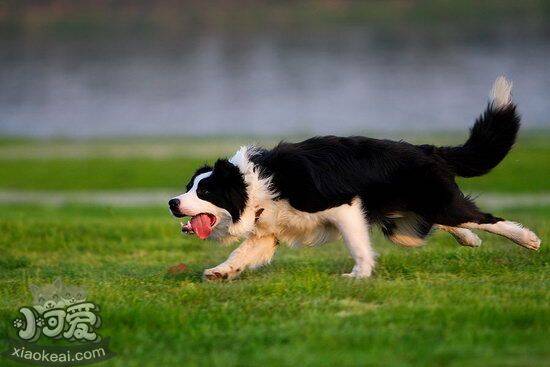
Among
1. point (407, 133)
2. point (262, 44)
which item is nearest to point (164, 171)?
point (407, 133)

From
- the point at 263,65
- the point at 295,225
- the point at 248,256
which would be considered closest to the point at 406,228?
the point at 295,225

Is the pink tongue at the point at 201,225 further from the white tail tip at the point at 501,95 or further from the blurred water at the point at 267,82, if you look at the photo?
the blurred water at the point at 267,82

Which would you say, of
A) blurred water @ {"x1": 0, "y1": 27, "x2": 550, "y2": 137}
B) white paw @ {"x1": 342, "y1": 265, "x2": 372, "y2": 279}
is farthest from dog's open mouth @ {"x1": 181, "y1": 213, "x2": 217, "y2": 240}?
blurred water @ {"x1": 0, "y1": 27, "x2": 550, "y2": 137}

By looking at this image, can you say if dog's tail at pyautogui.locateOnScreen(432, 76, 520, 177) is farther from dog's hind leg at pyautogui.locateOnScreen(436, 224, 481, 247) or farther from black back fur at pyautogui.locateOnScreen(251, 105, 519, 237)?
dog's hind leg at pyautogui.locateOnScreen(436, 224, 481, 247)

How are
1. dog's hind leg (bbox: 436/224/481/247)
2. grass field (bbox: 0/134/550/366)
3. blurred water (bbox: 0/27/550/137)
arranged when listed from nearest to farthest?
grass field (bbox: 0/134/550/366)
dog's hind leg (bbox: 436/224/481/247)
blurred water (bbox: 0/27/550/137)

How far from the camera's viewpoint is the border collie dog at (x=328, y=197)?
9.14m

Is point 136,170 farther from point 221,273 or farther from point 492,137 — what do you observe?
point 492,137

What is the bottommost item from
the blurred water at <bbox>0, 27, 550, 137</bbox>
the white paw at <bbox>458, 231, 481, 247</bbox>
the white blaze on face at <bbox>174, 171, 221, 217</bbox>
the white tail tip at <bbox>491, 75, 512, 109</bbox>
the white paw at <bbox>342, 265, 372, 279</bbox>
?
the white paw at <bbox>342, 265, 372, 279</bbox>

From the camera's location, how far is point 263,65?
58031 millimetres

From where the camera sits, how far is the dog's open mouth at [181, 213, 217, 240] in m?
9.16

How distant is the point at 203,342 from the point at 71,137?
33.1 meters

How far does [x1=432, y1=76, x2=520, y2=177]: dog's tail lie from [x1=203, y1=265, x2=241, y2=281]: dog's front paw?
211 centimetres

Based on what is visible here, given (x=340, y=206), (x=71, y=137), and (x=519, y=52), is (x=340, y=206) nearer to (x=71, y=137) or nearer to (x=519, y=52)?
(x=71, y=137)

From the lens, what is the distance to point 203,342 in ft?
23.2
